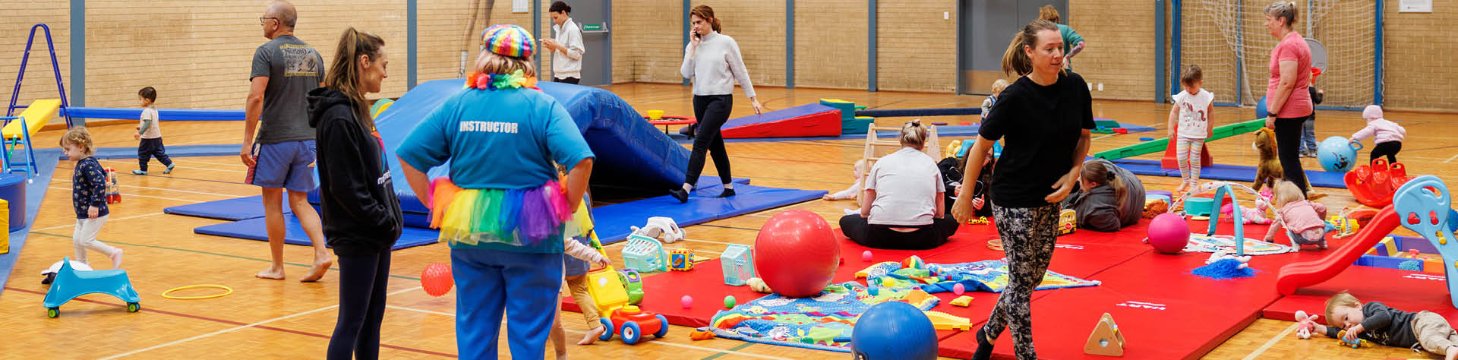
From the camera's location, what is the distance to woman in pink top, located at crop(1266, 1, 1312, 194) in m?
9.32

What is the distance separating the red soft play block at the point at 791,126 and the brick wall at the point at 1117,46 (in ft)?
23.8

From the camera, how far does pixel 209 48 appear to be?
19.4 m

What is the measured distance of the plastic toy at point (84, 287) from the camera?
6.93 meters

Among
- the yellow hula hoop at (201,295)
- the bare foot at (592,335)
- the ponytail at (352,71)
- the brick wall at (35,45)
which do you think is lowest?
the bare foot at (592,335)

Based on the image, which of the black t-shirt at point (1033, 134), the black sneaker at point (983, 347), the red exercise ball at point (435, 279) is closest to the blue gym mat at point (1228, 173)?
the black sneaker at point (983, 347)

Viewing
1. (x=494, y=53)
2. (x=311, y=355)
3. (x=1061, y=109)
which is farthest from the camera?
(x=311, y=355)

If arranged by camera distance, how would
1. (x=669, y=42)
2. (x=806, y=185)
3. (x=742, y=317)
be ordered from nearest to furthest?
(x=742, y=317) → (x=806, y=185) → (x=669, y=42)

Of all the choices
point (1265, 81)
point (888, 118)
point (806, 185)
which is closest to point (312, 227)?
point (806, 185)

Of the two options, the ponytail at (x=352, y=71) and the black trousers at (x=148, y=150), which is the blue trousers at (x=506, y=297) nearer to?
the ponytail at (x=352, y=71)

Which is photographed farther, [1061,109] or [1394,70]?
[1394,70]

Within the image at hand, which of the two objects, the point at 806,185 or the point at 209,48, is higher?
the point at 209,48

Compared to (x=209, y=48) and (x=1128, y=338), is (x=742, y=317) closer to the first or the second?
(x=1128, y=338)

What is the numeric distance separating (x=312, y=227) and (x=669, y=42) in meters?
19.5

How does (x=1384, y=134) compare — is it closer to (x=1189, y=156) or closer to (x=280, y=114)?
(x=1189, y=156)
